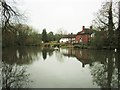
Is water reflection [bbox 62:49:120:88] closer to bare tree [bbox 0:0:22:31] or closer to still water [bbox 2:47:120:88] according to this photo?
still water [bbox 2:47:120:88]

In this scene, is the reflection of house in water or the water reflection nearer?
the water reflection

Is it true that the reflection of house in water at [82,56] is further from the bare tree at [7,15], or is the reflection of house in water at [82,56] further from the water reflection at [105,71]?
the bare tree at [7,15]

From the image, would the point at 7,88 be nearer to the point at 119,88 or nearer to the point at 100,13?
the point at 119,88

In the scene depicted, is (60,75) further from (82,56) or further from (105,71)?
(82,56)

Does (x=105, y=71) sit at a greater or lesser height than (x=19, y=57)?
lesser

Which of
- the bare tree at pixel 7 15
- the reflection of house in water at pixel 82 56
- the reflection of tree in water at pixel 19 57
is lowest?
the reflection of house in water at pixel 82 56

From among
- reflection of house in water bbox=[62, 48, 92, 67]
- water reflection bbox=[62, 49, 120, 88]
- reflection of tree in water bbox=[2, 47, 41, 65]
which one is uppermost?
reflection of tree in water bbox=[2, 47, 41, 65]

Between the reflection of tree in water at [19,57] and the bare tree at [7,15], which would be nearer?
the bare tree at [7,15]

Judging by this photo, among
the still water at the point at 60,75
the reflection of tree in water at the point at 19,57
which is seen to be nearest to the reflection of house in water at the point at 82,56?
the still water at the point at 60,75

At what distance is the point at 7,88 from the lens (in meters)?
7.05

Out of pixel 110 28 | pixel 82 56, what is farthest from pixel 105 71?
pixel 110 28

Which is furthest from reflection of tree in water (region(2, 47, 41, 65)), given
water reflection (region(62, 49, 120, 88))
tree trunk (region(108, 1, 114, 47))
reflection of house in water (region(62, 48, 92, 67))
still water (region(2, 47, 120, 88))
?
tree trunk (region(108, 1, 114, 47))

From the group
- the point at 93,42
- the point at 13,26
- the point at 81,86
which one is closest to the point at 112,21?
the point at 93,42

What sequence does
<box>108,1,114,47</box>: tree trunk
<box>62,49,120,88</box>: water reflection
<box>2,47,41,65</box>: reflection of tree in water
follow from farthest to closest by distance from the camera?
<box>108,1,114,47</box>: tree trunk, <box>2,47,41,65</box>: reflection of tree in water, <box>62,49,120,88</box>: water reflection
